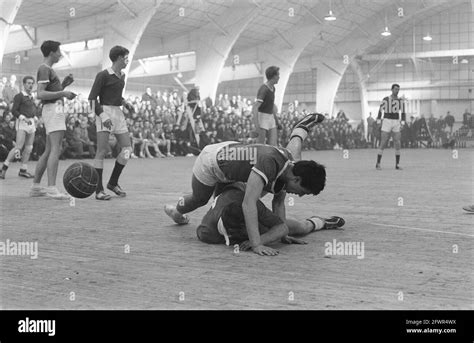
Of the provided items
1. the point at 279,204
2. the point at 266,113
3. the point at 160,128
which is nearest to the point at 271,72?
the point at 266,113

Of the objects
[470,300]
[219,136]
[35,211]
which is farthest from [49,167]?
[219,136]

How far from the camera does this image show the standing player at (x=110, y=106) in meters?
8.26

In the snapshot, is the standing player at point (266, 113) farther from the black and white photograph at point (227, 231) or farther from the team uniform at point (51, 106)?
the team uniform at point (51, 106)

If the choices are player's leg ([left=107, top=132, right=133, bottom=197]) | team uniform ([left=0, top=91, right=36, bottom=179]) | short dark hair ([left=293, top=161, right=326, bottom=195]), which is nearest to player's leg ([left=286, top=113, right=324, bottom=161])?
short dark hair ([left=293, top=161, right=326, bottom=195])

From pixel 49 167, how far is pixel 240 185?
3.87 m

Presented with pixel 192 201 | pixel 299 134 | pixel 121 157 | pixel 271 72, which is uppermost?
pixel 271 72

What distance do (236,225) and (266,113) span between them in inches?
275

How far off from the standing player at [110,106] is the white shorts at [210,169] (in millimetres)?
2910

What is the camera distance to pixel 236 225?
4.94 m

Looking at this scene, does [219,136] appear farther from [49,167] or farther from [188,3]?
[49,167]

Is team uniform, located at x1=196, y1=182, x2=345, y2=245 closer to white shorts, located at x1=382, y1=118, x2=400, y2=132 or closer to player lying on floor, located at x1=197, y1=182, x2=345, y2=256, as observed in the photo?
player lying on floor, located at x1=197, y1=182, x2=345, y2=256

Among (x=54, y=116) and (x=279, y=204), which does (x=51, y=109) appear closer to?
(x=54, y=116)

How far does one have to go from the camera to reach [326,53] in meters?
47.7

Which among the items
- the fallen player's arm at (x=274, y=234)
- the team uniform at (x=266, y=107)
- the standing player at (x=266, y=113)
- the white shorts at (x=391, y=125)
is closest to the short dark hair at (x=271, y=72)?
the standing player at (x=266, y=113)
